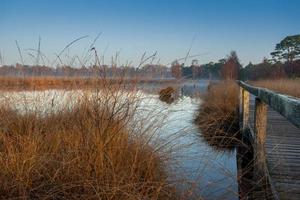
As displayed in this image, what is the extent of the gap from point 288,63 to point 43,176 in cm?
5838

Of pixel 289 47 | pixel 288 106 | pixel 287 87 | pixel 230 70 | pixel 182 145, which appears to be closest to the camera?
pixel 288 106

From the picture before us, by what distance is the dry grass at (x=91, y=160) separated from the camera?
2.88 metres

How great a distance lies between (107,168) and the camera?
2984 millimetres

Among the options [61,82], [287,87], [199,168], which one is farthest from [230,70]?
[199,168]

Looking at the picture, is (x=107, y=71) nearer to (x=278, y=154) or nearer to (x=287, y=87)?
(x=278, y=154)

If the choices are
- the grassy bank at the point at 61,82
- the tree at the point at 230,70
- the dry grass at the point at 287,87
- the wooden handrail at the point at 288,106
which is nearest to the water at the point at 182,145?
the grassy bank at the point at 61,82

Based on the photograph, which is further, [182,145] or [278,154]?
[278,154]

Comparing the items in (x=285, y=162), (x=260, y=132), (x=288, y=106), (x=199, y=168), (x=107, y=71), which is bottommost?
(x=285, y=162)

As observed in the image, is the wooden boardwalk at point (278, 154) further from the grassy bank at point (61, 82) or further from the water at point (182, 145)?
the grassy bank at point (61, 82)

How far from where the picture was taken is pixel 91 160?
3.01m

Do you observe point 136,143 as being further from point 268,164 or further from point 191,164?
point 268,164

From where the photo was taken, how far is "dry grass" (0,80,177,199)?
2883 mm

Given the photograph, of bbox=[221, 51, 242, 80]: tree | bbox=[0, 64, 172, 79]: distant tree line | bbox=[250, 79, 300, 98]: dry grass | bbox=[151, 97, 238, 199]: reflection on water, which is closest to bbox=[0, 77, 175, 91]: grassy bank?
bbox=[0, 64, 172, 79]: distant tree line

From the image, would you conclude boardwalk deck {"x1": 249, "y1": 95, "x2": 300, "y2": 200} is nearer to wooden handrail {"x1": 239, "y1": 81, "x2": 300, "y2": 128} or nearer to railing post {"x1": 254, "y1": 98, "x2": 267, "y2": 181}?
railing post {"x1": 254, "y1": 98, "x2": 267, "y2": 181}
